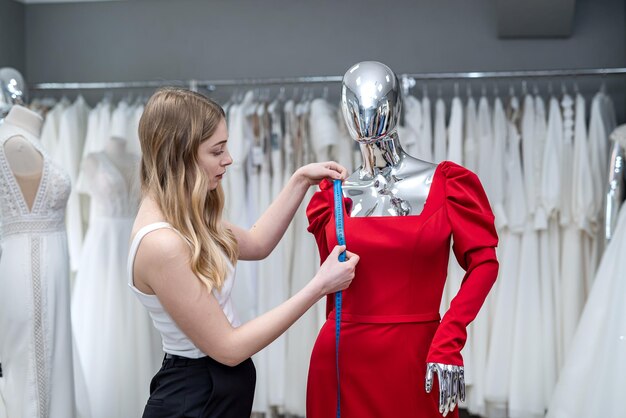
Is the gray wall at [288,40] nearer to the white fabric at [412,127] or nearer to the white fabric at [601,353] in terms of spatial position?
the white fabric at [412,127]

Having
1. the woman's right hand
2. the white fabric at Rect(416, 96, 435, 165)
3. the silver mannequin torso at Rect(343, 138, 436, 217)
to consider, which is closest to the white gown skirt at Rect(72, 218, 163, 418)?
the white fabric at Rect(416, 96, 435, 165)

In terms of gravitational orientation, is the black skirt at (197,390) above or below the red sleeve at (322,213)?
below

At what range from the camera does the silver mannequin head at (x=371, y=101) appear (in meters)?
2.26

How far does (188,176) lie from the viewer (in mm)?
2125

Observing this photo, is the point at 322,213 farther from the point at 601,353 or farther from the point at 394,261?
the point at 601,353

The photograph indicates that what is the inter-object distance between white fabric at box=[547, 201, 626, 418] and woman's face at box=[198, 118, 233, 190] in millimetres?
2121

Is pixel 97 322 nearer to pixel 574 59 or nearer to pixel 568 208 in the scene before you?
pixel 568 208

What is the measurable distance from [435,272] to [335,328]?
1.11ft

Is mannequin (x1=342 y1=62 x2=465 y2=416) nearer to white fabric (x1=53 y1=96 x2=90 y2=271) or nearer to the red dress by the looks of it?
the red dress

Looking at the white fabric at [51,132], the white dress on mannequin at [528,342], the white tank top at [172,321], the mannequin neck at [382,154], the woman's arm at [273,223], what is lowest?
the white dress on mannequin at [528,342]

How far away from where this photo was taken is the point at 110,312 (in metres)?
4.43

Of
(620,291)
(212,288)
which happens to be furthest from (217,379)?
(620,291)

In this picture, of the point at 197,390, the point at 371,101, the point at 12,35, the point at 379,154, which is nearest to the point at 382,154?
the point at 379,154

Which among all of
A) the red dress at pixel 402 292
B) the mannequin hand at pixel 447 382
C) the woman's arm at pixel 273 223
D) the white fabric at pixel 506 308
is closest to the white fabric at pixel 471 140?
the white fabric at pixel 506 308
